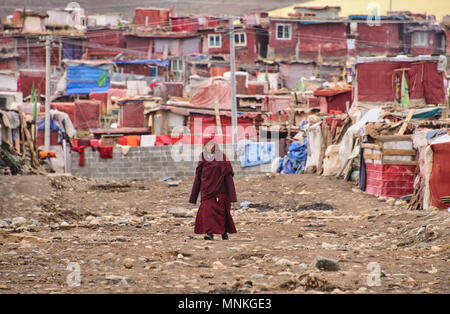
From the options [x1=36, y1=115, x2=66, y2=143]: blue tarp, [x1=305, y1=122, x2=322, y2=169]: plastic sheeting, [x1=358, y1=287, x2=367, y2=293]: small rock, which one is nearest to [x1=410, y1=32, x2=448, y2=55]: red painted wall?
[x1=36, y1=115, x2=66, y2=143]: blue tarp

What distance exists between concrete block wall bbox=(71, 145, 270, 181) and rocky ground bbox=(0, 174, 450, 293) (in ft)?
24.7

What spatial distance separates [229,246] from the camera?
9.29 metres

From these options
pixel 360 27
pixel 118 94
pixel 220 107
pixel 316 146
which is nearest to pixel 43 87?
pixel 118 94

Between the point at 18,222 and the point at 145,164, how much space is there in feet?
45.6

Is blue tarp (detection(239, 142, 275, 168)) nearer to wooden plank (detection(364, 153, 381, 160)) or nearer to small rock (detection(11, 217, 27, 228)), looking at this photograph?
wooden plank (detection(364, 153, 381, 160))

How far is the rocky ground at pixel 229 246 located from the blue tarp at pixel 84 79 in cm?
3519

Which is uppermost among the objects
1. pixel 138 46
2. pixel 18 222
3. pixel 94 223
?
pixel 138 46

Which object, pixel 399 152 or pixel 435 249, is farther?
pixel 399 152

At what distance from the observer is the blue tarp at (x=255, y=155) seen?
25469 mm

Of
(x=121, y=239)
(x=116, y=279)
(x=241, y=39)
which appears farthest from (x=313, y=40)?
(x=116, y=279)

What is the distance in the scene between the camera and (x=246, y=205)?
53.9 feet

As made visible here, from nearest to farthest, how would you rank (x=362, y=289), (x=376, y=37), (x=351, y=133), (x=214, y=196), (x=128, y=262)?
(x=362, y=289) → (x=128, y=262) → (x=214, y=196) → (x=351, y=133) → (x=376, y=37)

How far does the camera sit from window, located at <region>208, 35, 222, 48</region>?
58375 mm

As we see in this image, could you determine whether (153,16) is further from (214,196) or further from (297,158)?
(214,196)
